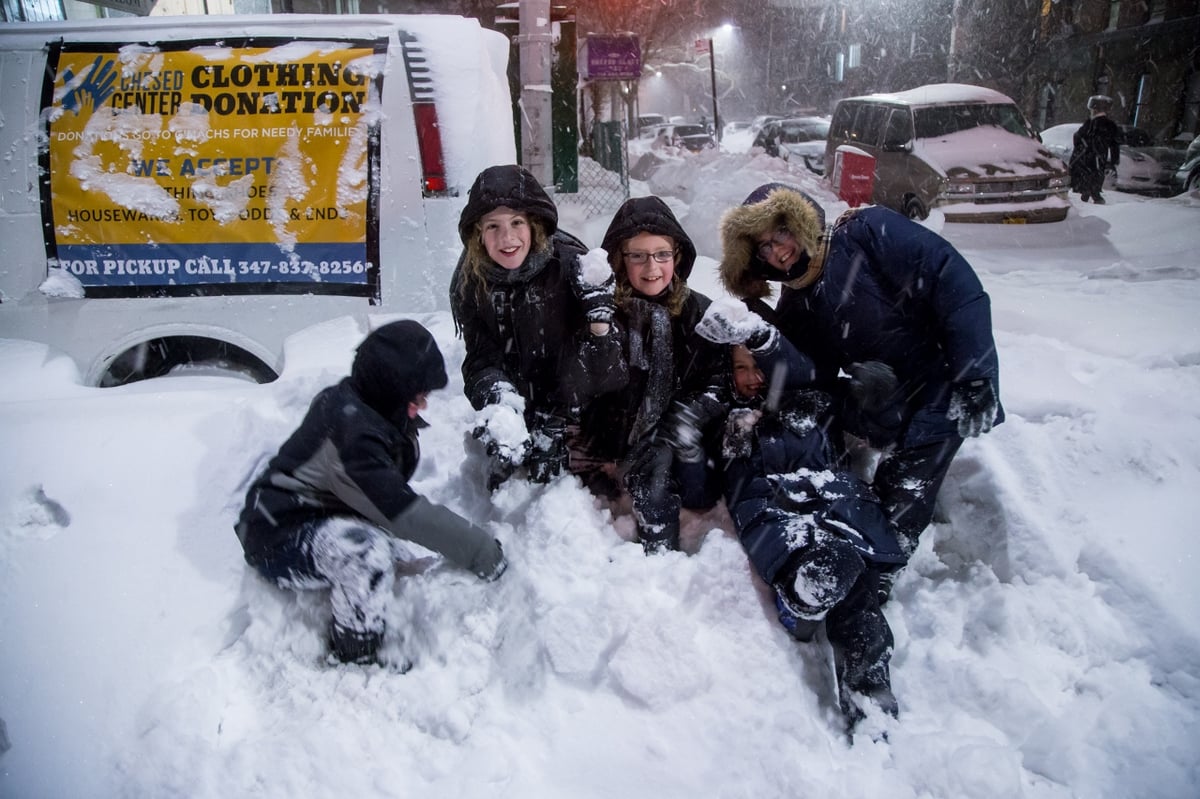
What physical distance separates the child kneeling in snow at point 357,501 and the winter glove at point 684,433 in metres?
0.86

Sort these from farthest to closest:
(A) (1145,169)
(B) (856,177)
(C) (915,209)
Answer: (A) (1145,169) < (C) (915,209) < (B) (856,177)

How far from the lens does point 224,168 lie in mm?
3135

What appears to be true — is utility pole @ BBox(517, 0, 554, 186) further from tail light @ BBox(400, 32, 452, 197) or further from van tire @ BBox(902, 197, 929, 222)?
van tire @ BBox(902, 197, 929, 222)

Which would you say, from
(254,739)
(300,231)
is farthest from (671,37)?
(254,739)

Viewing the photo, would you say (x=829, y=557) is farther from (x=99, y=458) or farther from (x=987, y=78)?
(x=987, y=78)

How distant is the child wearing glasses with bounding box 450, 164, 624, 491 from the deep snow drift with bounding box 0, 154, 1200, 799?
0.30m

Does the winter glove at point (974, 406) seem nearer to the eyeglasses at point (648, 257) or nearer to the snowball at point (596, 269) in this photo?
the eyeglasses at point (648, 257)

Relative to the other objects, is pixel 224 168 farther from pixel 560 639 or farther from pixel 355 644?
pixel 560 639

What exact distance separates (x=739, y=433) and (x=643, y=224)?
886 mm

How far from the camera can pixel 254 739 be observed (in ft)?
6.55

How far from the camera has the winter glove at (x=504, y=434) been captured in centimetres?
248

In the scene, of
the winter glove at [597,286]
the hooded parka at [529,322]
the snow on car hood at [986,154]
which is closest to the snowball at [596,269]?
the winter glove at [597,286]

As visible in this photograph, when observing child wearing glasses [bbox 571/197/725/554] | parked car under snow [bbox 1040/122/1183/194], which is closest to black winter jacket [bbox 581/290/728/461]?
child wearing glasses [bbox 571/197/725/554]

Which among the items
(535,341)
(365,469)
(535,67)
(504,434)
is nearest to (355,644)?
(365,469)
